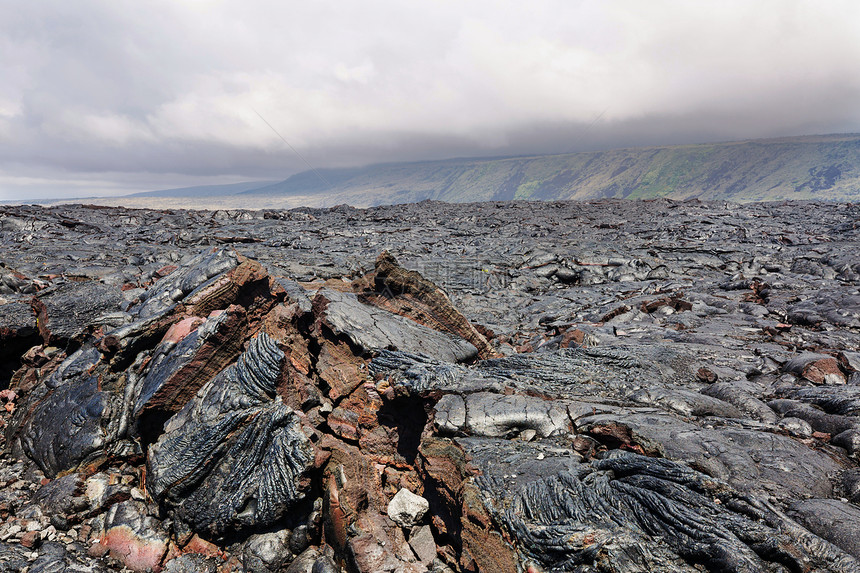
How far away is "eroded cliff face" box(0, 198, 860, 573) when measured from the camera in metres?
3.88

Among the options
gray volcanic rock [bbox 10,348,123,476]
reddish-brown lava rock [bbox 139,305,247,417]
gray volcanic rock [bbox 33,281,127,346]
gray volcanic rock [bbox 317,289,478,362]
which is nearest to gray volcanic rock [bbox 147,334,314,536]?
reddish-brown lava rock [bbox 139,305,247,417]

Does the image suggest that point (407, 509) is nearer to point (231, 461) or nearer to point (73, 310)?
point (231, 461)

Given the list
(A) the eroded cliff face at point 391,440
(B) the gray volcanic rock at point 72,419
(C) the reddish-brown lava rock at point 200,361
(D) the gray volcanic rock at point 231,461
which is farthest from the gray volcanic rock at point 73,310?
(D) the gray volcanic rock at point 231,461

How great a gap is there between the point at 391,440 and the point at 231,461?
7.69 ft

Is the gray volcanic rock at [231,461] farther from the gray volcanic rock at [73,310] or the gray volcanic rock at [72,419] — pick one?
the gray volcanic rock at [73,310]

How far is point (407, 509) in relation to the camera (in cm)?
527

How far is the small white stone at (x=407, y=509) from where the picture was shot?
17.1ft

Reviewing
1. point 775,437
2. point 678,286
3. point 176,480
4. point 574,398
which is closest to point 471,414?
point 574,398

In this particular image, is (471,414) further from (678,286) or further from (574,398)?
(678,286)

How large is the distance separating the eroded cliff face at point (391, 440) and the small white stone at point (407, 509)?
36 millimetres

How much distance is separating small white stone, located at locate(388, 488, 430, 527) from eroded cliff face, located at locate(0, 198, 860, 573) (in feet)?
0.12

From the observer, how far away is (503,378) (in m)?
6.56

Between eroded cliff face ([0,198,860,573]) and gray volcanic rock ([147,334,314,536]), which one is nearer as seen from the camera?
eroded cliff face ([0,198,860,573])

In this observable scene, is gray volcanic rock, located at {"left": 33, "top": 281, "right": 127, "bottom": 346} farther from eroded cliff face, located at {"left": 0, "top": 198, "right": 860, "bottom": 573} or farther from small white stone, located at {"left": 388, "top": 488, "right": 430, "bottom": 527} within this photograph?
small white stone, located at {"left": 388, "top": 488, "right": 430, "bottom": 527}
